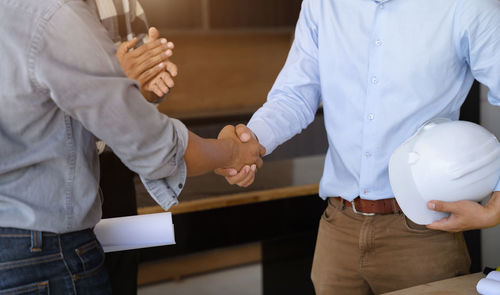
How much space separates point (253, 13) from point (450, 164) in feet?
10.0

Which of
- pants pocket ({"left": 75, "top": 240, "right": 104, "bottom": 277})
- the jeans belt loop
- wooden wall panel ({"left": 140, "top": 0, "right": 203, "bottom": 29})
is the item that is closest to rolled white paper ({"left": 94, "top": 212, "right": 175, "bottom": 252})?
pants pocket ({"left": 75, "top": 240, "right": 104, "bottom": 277})

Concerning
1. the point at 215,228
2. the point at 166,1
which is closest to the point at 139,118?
the point at 215,228

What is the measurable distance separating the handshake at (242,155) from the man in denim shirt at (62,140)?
0.30 meters

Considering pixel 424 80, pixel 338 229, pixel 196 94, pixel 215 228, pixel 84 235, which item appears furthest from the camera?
pixel 196 94

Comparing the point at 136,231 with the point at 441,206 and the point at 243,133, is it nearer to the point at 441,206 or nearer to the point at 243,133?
the point at 243,133

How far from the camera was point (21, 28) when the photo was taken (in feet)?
2.60

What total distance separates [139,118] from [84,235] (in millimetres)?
275

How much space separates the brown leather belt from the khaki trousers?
0.5 inches

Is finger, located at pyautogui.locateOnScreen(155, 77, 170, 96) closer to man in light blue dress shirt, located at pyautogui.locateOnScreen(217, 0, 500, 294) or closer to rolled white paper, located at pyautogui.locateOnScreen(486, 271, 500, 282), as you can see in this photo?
man in light blue dress shirt, located at pyautogui.locateOnScreen(217, 0, 500, 294)

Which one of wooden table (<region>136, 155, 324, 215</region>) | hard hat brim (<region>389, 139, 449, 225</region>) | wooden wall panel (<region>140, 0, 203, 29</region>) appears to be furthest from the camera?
wooden wall panel (<region>140, 0, 203, 29</region>)

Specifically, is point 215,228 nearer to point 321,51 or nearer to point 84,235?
point 321,51

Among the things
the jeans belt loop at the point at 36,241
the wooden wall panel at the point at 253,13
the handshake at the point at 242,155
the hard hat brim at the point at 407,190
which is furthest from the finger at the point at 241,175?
the wooden wall panel at the point at 253,13

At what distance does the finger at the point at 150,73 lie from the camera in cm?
149

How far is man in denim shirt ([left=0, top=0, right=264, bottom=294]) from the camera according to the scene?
0.80 meters
